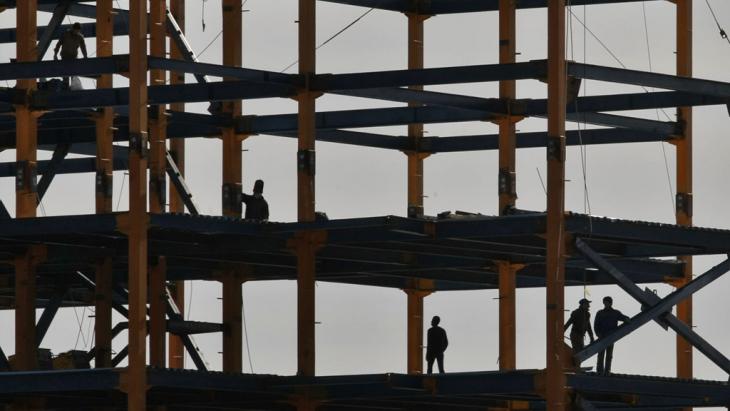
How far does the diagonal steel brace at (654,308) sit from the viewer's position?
6719cm

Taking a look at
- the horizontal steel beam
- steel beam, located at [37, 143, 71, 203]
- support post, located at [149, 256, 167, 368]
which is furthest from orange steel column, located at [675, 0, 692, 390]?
steel beam, located at [37, 143, 71, 203]

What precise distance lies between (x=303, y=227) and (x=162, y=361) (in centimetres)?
645

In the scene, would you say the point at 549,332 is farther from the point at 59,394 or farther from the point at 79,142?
the point at 79,142

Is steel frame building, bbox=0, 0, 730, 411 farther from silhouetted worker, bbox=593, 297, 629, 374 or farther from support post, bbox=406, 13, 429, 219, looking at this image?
silhouetted worker, bbox=593, 297, 629, 374

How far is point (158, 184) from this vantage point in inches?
2992

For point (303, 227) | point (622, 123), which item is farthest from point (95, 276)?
point (622, 123)

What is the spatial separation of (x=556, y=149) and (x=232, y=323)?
41.5 ft

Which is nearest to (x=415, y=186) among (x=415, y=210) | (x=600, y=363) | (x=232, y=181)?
(x=415, y=210)

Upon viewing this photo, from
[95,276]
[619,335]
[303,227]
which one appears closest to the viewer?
[619,335]

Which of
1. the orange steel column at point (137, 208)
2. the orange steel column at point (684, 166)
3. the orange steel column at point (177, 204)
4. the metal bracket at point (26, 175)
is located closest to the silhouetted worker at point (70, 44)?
the metal bracket at point (26, 175)

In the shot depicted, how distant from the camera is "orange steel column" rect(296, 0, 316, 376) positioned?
7219 cm

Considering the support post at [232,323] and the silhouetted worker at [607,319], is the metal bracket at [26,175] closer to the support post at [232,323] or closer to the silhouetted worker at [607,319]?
the support post at [232,323]

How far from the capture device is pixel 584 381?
67.6 m

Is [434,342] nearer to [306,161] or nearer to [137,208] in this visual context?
[306,161]
